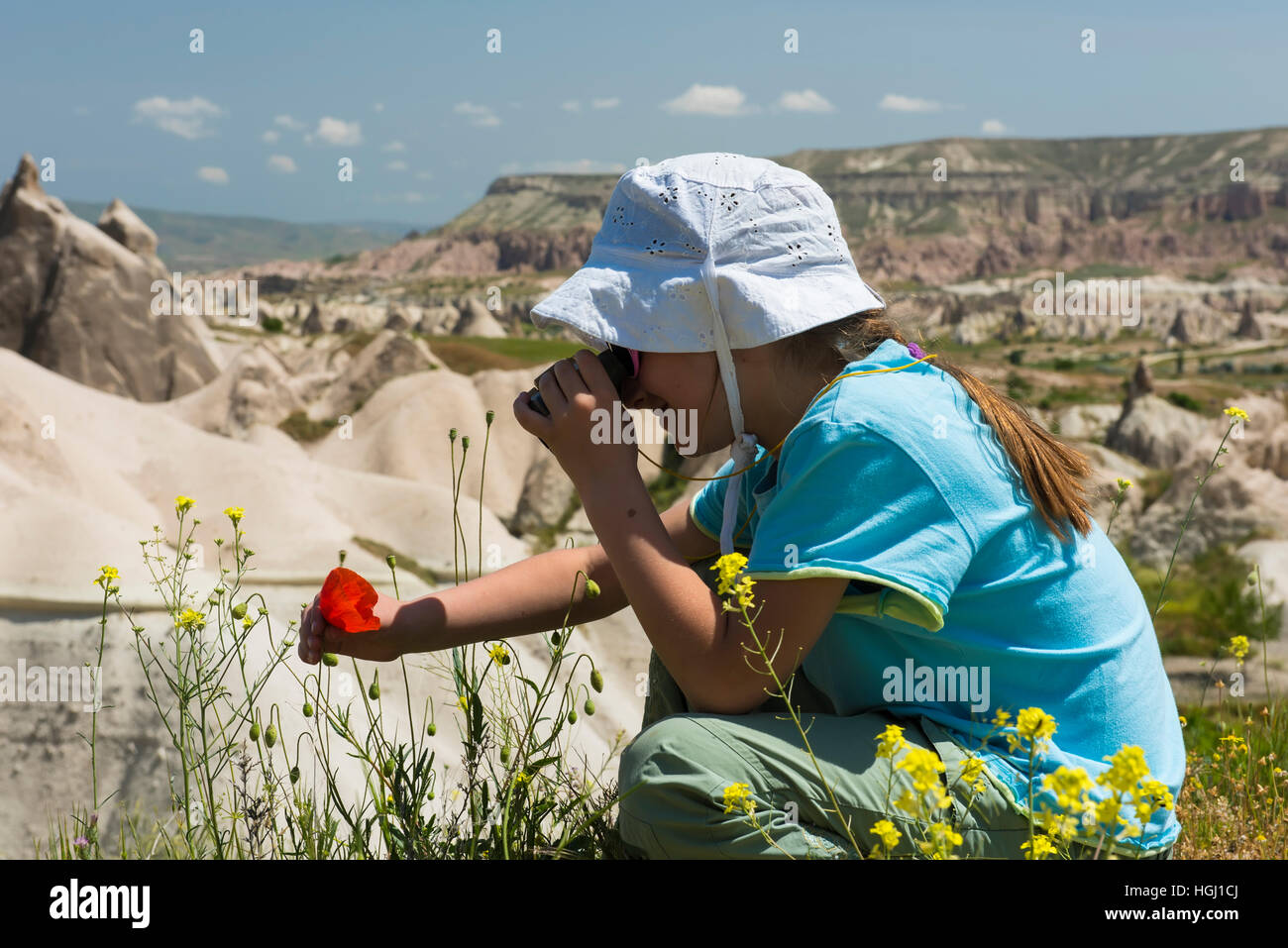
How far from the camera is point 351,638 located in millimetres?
2527

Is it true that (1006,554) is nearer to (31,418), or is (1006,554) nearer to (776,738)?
(776,738)

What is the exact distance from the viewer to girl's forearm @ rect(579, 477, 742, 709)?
2.18 m

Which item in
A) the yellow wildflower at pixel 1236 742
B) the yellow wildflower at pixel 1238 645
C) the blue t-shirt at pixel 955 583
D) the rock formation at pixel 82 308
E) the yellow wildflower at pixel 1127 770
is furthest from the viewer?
the rock formation at pixel 82 308

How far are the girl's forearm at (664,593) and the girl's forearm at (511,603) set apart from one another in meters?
0.40

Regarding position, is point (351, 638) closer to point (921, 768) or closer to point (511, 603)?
point (511, 603)

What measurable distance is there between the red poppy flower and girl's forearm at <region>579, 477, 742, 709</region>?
53cm

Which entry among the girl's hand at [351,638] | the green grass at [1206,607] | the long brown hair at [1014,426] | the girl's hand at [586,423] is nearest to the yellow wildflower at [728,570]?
the girl's hand at [586,423]

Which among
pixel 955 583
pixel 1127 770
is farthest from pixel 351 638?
pixel 1127 770

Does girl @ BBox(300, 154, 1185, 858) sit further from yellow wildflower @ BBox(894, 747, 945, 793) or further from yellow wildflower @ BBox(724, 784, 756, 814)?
yellow wildflower @ BBox(894, 747, 945, 793)

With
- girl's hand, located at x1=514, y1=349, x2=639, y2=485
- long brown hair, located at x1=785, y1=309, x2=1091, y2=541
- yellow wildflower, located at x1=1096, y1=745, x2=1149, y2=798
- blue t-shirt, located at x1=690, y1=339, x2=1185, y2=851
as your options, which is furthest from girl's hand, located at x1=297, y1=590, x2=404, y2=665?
yellow wildflower, located at x1=1096, y1=745, x2=1149, y2=798

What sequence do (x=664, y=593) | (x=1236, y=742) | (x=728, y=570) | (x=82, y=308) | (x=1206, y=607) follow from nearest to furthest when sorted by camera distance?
(x=728, y=570), (x=664, y=593), (x=1236, y=742), (x=1206, y=607), (x=82, y=308)

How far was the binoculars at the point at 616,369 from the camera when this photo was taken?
245cm

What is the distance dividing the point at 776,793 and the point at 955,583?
0.55m

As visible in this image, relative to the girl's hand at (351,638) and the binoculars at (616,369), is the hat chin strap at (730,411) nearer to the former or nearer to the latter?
the binoculars at (616,369)
